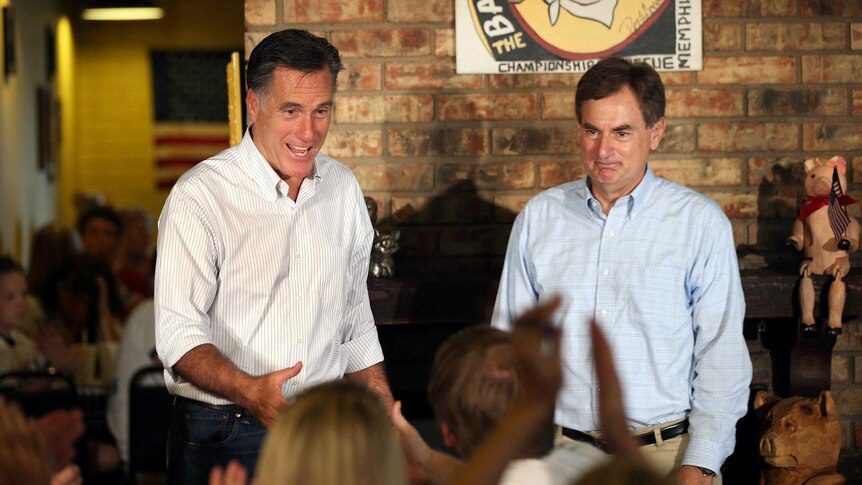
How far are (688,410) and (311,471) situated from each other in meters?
1.49

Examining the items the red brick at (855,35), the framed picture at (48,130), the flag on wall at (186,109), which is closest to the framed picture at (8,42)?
the framed picture at (48,130)

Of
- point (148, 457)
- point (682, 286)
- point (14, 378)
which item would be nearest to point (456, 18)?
point (682, 286)

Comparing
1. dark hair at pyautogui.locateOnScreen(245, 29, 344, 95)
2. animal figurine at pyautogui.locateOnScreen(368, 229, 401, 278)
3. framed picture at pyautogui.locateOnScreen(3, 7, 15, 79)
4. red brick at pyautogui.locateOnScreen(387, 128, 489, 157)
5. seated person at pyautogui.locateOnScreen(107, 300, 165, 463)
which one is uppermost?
framed picture at pyautogui.locateOnScreen(3, 7, 15, 79)

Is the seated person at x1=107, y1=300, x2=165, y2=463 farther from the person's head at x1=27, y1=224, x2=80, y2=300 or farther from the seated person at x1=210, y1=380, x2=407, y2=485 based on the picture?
the seated person at x1=210, y1=380, x2=407, y2=485

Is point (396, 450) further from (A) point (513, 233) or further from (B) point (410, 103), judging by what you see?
(B) point (410, 103)

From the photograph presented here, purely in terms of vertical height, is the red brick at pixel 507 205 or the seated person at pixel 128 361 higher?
the red brick at pixel 507 205

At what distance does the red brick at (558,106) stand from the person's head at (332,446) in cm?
209

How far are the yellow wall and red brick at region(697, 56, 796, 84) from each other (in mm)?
7403

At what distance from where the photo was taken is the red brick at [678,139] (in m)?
3.61

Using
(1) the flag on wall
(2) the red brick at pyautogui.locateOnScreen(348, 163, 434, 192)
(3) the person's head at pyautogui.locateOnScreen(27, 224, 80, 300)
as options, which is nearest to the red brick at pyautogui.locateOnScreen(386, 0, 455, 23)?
(2) the red brick at pyautogui.locateOnScreen(348, 163, 434, 192)

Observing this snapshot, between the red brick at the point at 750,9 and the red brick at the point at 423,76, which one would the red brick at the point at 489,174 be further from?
the red brick at the point at 750,9

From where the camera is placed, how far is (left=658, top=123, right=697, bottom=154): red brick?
3605mm

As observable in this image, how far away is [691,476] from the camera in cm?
273

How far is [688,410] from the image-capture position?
2.81 metres
